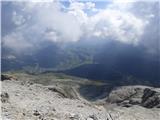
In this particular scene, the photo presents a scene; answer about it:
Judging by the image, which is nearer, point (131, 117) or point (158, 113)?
point (131, 117)

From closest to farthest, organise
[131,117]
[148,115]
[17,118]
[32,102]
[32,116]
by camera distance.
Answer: [17,118]
[32,116]
[32,102]
[131,117]
[148,115]

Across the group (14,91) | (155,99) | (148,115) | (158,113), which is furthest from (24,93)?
(155,99)

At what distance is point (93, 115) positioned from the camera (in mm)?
27859

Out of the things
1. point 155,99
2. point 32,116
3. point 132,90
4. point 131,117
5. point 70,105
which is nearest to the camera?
point 32,116

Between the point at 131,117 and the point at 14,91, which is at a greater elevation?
the point at 14,91

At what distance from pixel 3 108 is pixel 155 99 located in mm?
49145

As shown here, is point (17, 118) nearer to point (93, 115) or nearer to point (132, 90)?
point (93, 115)

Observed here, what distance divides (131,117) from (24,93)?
1121 cm

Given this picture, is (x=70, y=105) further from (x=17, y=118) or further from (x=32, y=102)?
(x=17, y=118)

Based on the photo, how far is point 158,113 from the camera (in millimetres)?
47312

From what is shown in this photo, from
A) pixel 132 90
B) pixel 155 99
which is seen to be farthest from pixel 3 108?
pixel 132 90

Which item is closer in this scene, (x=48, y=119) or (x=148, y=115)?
(x=48, y=119)

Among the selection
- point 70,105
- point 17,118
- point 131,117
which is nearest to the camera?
point 17,118

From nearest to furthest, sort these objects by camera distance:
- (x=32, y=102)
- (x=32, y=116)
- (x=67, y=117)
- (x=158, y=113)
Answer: (x=32, y=116), (x=67, y=117), (x=32, y=102), (x=158, y=113)
